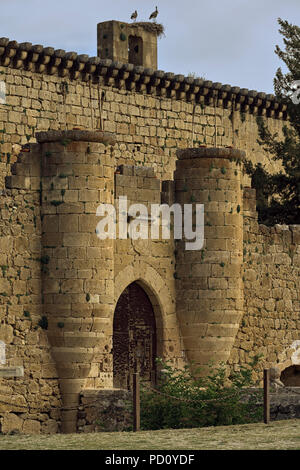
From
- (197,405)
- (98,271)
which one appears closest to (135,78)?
(98,271)

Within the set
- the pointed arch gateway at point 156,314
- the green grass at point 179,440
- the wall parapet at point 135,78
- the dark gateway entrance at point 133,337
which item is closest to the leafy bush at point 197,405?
the green grass at point 179,440

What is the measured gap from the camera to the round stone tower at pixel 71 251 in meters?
24.7

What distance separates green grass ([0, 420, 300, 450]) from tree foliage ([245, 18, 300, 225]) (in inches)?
531

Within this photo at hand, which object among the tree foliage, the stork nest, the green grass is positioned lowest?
the green grass

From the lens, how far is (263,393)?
2322 cm

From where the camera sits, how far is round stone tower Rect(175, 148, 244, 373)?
87.2 feet

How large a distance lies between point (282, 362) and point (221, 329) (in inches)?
118

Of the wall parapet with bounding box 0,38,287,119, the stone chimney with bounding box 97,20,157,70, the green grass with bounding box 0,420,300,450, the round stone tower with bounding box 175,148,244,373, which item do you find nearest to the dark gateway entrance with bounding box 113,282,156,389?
the round stone tower with bounding box 175,148,244,373

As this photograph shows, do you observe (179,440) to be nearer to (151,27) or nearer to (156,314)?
(156,314)

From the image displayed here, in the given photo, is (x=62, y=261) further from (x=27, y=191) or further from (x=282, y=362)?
(x=282, y=362)

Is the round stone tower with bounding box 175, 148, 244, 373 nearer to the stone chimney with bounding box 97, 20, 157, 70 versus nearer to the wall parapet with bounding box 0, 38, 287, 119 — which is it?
the wall parapet with bounding box 0, 38, 287, 119

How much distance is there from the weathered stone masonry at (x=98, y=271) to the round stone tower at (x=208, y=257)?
0.06 ft
